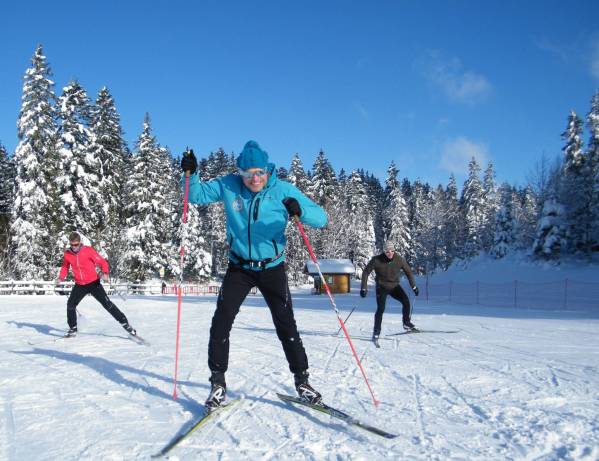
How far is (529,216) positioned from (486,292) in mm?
32048

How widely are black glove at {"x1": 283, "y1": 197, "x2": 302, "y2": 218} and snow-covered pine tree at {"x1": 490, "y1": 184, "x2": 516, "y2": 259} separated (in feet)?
143

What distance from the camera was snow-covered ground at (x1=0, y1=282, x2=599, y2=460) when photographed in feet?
9.86

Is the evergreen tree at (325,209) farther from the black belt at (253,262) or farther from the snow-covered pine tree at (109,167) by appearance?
the black belt at (253,262)

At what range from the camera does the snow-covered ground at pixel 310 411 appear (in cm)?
300

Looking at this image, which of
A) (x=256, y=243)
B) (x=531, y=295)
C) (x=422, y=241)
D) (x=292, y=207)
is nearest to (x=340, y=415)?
(x=256, y=243)

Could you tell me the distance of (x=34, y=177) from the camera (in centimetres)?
2694

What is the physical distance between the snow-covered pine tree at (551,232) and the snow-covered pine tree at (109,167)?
33450 millimetres

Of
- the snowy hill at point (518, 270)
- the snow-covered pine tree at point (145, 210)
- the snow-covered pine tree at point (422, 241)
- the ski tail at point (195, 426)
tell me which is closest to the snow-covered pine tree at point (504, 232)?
the snowy hill at point (518, 270)

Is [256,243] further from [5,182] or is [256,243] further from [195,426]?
[5,182]

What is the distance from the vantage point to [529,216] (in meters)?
55.9

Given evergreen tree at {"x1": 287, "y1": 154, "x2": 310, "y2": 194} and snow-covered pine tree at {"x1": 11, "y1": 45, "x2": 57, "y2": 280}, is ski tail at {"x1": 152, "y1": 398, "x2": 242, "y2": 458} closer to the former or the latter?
snow-covered pine tree at {"x1": 11, "y1": 45, "x2": 57, "y2": 280}

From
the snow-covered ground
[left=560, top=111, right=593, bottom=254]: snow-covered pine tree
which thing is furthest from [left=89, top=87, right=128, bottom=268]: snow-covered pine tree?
[left=560, top=111, right=593, bottom=254]: snow-covered pine tree

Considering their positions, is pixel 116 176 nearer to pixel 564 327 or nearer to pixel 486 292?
pixel 486 292

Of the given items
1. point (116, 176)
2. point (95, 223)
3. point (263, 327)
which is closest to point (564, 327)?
point (263, 327)
